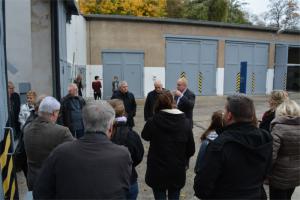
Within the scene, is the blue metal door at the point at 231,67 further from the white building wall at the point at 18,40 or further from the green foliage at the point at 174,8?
the white building wall at the point at 18,40

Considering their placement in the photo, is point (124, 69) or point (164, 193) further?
point (124, 69)

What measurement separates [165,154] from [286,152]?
53.1 inches

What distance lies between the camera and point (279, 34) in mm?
24062

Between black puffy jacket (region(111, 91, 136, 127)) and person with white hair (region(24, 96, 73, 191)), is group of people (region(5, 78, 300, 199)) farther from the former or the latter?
black puffy jacket (region(111, 91, 136, 127))

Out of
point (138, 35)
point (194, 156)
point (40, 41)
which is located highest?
point (138, 35)

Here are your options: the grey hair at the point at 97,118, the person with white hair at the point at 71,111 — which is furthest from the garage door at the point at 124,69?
the grey hair at the point at 97,118

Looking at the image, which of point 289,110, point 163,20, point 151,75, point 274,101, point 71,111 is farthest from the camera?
point 151,75

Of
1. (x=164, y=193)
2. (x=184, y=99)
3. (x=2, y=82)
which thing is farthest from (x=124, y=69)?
(x=164, y=193)

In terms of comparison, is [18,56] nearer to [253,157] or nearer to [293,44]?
[253,157]

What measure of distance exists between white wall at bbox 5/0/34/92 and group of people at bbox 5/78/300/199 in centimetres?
529

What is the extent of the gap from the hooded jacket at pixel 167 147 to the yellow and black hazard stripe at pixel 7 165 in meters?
1.71

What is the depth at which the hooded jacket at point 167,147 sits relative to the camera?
3812 mm

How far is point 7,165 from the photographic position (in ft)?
13.3

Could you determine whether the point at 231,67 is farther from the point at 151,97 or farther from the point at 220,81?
the point at 151,97
